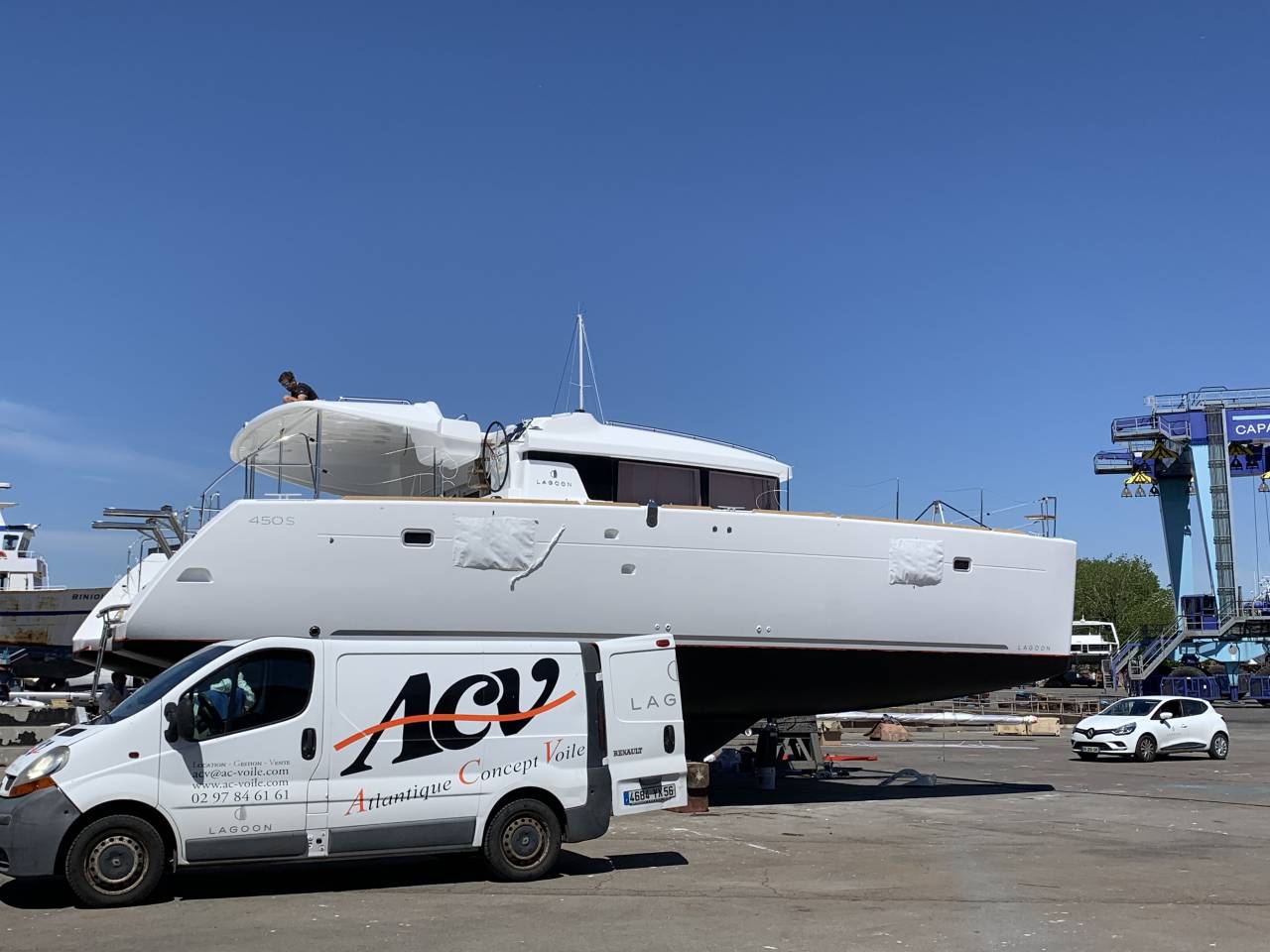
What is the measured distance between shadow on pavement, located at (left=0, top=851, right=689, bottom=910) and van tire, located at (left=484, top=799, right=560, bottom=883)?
0.22m

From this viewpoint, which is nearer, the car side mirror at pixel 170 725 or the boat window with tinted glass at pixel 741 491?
the car side mirror at pixel 170 725

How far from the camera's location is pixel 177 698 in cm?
724

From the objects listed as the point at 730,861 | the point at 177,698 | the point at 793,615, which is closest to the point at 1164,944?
the point at 730,861

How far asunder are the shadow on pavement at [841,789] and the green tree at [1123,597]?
6169 centimetres

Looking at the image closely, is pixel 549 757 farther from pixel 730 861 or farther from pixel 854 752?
pixel 854 752

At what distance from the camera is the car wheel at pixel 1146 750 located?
61.3 ft

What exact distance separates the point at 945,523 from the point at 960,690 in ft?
7.33

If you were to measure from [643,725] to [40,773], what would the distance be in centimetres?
391

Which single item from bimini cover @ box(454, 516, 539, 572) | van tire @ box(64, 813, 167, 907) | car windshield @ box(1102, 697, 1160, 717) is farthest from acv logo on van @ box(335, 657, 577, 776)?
car windshield @ box(1102, 697, 1160, 717)

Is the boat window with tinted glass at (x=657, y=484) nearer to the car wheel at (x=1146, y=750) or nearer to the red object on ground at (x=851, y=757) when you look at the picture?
the red object on ground at (x=851, y=757)

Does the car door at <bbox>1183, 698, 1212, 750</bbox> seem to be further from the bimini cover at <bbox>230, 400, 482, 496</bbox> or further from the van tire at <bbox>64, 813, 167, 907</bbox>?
the van tire at <bbox>64, 813, 167, 907</bbox>

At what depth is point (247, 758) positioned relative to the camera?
7273mm

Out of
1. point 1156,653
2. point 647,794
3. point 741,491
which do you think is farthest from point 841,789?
point 1156,653

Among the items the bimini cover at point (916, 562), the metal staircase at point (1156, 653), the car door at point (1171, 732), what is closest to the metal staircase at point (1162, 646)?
the metal staircase at point (1156, 653)
